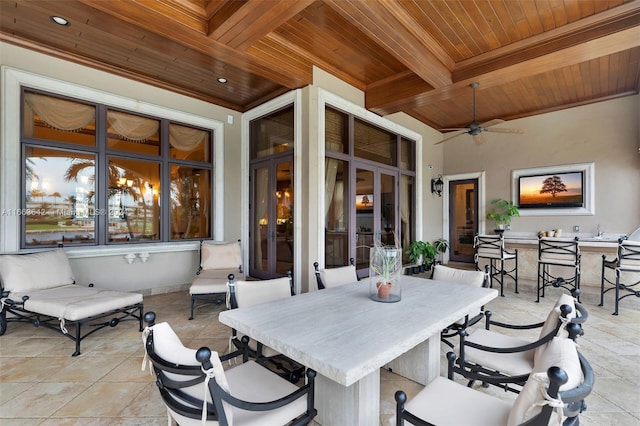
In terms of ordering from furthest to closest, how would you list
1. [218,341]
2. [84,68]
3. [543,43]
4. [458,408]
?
[84,68]
[543,43]
[218,341]
[458,408]

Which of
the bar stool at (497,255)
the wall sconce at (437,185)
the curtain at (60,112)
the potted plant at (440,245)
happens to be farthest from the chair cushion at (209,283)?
the wall sconce at (437,185)

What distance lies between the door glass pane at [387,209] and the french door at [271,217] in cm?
195

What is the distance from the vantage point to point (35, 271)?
3441mm

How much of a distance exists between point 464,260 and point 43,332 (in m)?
7.87

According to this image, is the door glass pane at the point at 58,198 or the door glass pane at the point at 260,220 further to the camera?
the door glass pane at the point at 260,220

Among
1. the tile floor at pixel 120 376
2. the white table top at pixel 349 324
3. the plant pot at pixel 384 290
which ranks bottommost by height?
the tile floor at pixel 120 376

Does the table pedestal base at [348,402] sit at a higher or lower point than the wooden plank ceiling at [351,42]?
lower

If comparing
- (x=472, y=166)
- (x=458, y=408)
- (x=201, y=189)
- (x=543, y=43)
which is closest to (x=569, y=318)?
(x=458, y=408)

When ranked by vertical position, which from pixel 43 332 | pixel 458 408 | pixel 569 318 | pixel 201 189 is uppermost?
pixel 201 189

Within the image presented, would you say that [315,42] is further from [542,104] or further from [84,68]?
[542,104]

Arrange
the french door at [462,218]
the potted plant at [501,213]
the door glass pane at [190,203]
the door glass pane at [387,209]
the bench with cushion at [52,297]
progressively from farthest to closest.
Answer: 1. the french door at [462,218]
2. the potted plant at [501,213]
3. the door glass pane at [387,209]
4. the door glass pane at [190,203]
5. the bench with cushion at [52,297]

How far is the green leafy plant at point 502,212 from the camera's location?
6.37 meters

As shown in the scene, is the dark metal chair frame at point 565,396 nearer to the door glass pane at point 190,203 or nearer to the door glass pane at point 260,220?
the door glass pane at point 260,220

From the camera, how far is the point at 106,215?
14.4 feet
